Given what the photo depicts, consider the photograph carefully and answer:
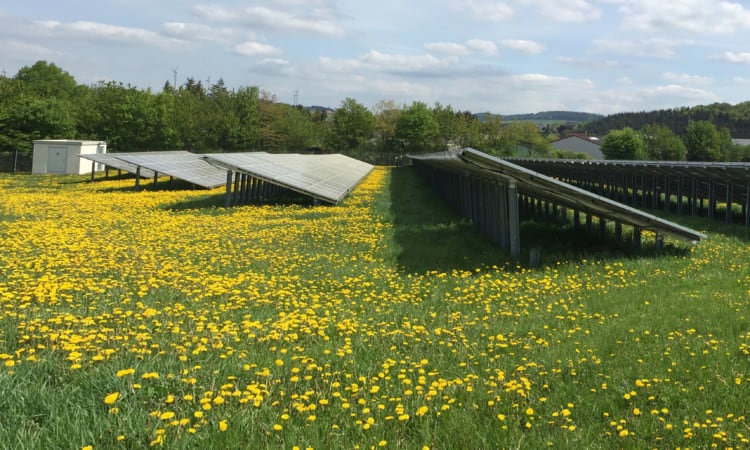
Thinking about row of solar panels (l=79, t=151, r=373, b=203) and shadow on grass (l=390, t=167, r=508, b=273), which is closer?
shadow on grass (l=390, t=167, r=508, b=273)

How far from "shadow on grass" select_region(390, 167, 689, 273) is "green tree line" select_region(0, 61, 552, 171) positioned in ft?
151

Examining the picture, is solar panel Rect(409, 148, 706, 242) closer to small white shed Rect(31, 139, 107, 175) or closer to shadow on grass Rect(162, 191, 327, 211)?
shadow on grass Rect(162, 191, 327, 211)

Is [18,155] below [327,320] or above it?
above

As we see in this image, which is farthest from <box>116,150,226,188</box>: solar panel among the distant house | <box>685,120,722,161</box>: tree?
the distant house

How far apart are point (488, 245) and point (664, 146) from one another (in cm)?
11601

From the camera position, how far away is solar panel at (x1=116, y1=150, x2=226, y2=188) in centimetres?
3102

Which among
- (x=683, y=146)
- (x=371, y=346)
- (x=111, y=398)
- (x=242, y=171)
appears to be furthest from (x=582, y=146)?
(x=111, y=398)

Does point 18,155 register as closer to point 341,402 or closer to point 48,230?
point 48,230

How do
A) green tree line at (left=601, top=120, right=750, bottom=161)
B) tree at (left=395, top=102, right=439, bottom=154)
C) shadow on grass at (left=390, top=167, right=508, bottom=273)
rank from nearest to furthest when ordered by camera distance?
1. shadow on grass at (left=390, top=167, right=508, bottom=273)
2. tree at (left=395, top=102, right=439, bottom=154)
3. green tree line at (left=601, top=120, right=750, bottom=161)

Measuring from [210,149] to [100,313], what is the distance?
220 feet

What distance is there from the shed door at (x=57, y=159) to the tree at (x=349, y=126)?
46201 mm

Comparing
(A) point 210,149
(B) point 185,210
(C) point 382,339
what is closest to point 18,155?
(A) point 210,149

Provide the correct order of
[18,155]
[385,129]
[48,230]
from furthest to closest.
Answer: [385,129] < [18,155] < [48,230]

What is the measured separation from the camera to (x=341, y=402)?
17.2 feet
